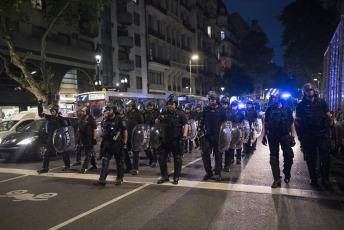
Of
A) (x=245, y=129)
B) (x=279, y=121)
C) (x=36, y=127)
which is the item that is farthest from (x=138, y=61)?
(x=279, y=121)

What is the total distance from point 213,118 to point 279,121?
4.92 ft

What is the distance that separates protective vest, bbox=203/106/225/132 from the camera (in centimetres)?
735

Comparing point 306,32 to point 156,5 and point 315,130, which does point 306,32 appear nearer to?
point 156,5

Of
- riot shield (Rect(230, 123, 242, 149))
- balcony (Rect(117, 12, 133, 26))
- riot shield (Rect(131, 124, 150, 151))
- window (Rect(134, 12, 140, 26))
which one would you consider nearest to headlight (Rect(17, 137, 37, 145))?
riot shield (Rect(131, 124, 150, 151))

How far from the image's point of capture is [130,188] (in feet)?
21.8

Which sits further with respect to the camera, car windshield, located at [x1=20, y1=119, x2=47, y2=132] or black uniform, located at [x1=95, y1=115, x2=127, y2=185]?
car windshield, located at [x1=20, y1=119, x2=47, y2=132]

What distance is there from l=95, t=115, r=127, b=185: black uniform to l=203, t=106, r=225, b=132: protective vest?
1939mm

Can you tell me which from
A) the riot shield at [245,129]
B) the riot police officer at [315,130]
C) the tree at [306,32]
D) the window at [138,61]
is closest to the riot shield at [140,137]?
the riot shield at [245,129]

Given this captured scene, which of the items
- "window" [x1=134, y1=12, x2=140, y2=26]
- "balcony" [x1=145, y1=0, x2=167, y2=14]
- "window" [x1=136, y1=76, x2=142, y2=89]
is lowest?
"window" [x1=136, y1=76, x2=142, y2=89]

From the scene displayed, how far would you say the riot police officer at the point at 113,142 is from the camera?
6930 millimetres

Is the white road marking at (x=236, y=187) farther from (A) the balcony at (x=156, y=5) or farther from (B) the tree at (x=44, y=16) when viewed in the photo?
(A) the balcony at (x=156, y=5)

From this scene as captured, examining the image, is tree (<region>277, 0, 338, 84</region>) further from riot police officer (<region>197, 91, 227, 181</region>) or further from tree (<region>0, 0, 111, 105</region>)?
riot police officer (<region>197, 91, 227, 181</region>)

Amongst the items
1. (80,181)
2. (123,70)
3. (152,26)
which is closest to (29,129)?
(80,181)

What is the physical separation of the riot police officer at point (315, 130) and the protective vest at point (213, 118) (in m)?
1.79
